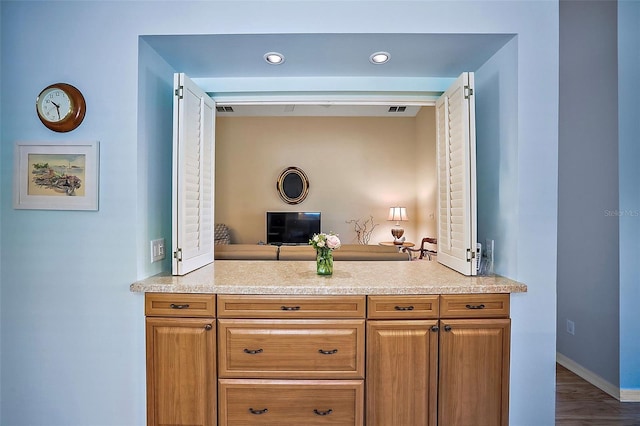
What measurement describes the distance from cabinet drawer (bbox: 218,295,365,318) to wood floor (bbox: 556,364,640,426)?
1752 mm

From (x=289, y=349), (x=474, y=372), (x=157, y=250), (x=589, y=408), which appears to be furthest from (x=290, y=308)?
(x=589, y=408)

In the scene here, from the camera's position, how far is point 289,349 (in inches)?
68.2

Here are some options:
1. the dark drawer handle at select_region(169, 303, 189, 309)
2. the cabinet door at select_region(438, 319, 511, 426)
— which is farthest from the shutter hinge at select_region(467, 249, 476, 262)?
the dark drawer handle at select_region(169, 303, 189, 309)

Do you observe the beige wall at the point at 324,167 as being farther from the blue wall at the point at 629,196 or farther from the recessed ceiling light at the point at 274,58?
the recessed ceiling light at the point at 274,58

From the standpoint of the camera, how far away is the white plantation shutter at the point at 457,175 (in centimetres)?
186

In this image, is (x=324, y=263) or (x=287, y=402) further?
(x=324, y=263)

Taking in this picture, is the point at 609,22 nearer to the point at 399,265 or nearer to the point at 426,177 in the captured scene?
the point at 399,265

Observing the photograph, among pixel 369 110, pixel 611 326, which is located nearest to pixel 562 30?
pixel 611 326

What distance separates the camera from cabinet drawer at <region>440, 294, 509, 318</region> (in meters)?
1.73

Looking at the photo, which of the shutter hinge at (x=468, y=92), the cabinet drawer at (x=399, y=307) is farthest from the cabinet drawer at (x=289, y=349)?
the shutter hinge at (x=468, y=92)

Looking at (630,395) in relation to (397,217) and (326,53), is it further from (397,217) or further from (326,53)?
(397,217)

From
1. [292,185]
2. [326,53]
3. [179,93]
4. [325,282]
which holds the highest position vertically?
[326,53]

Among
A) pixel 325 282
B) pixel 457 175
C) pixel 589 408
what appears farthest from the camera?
pixel 589 408

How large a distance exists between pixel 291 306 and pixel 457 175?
4.10 feet
